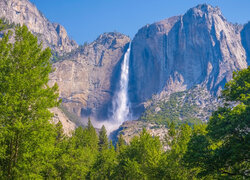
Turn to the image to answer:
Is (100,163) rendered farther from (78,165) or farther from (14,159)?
(14,159)

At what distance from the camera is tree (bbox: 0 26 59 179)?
631 inches

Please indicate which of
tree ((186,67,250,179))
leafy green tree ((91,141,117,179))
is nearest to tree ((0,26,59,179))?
tree ((186,67,250,179))

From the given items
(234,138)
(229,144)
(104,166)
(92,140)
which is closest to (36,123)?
(229,144)

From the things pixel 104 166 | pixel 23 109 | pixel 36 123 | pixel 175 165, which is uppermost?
A: pixel 104 166

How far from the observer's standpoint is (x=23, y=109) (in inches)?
648

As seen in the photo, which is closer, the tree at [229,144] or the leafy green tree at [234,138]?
the leafy green tree at [234,138]

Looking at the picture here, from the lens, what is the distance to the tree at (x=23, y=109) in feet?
52.6

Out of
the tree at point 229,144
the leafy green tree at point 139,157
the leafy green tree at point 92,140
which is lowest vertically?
the tree at point 229,144

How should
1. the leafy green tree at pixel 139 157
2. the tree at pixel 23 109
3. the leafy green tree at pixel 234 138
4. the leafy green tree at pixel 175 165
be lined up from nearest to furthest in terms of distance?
the tree at pixel 23 109 → the leafy green tree at pixel 234 138 → the leafy green tree at pixel 175 165 → the leafy green tree at pixel 139 157

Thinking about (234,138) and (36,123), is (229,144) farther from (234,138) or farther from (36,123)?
(36,123)

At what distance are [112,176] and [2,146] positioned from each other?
30646 millimetres

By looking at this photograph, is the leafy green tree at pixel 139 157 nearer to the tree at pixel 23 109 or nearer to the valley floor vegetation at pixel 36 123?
the valley floor vegetation at pixel 36 123

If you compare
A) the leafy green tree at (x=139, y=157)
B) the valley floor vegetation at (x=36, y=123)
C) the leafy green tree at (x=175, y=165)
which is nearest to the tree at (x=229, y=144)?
the valley floor vegetation at (x=36, y=123)

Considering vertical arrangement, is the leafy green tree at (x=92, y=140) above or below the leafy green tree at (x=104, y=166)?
above
